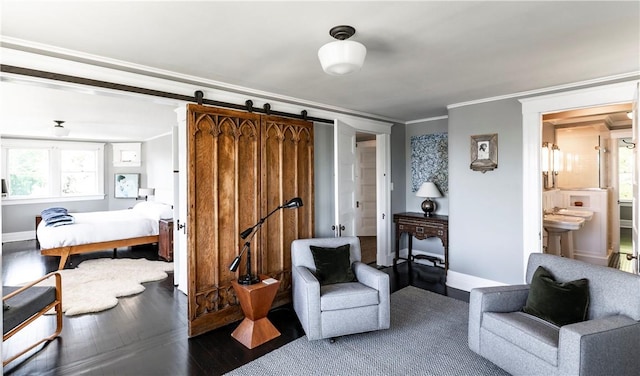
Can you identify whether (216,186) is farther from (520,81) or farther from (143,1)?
(520,81)

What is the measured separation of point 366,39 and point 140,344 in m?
3.02

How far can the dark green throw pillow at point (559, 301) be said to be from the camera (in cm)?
231

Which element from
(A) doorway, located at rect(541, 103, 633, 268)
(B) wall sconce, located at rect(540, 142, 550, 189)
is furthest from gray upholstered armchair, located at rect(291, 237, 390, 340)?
(B) wall sconce, located at rect(540, 142, 550, 189)

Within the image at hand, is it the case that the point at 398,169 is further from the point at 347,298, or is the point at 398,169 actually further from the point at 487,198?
the point at 347,298

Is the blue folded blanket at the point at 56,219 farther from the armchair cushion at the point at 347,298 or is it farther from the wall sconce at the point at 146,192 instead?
the armchair cushion at the point at 347,298

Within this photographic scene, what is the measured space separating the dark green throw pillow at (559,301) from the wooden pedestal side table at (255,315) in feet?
6.77

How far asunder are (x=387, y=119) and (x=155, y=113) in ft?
11.2

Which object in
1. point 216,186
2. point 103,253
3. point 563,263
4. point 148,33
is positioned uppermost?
point 148,33

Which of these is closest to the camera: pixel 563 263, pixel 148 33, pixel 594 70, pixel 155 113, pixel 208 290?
pixel 148 33

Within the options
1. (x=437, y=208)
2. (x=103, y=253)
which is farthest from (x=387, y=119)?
(x=103, y=253)

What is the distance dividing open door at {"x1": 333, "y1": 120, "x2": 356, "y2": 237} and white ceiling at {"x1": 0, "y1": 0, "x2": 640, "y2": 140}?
543 millimetres

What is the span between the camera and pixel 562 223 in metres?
4.16

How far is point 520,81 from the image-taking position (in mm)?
3236

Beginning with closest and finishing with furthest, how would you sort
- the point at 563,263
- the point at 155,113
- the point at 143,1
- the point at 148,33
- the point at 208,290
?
the point at 143,1, the point at 148,33, the point at 563,263, the point at 208,290, the point at 155,113
